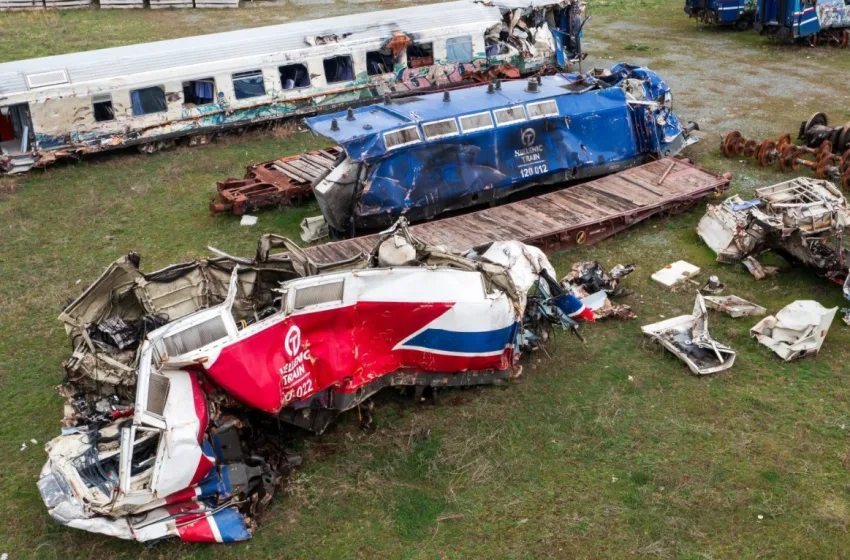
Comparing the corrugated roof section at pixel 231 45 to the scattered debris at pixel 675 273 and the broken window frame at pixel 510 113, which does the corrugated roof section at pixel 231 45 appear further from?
the scattered debris at pixel 675 273

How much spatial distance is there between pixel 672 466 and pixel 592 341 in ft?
9.16

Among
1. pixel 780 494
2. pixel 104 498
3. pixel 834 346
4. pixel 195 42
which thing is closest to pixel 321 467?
pixel 104 498

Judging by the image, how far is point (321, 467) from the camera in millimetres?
9320

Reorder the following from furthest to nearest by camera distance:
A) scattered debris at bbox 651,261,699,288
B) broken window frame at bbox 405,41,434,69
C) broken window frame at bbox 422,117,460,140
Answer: broken window frame at bbox 405,41,434,69, broken window frame at bbox 422,117,460,140, scattered debris at bbox 651,261,699,288

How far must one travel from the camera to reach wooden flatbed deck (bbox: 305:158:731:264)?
44.8 feet

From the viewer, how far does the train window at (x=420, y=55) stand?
70.9 ft

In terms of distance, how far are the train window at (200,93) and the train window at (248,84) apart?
0.60 meters

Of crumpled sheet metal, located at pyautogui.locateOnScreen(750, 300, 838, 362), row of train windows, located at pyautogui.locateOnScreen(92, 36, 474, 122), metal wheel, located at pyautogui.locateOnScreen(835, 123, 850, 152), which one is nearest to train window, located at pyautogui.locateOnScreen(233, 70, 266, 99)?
row of train windows, located at pyautogui.locateOnScreen(92, 36, 474, 122)

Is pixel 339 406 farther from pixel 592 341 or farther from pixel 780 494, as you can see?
pixel 780 494

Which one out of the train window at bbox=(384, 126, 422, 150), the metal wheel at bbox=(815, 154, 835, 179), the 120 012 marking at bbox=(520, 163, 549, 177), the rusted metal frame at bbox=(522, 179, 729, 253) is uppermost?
the train window at bbox=(384, 126, 422, 150)

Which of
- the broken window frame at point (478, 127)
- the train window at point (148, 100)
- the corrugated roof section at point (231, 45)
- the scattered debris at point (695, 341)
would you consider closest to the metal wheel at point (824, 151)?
the scattered debris at point (695, 341)

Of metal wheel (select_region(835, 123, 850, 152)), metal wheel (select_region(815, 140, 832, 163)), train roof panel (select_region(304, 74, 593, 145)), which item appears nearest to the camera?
train roof panel (select_region(304, 74, 593, 145))

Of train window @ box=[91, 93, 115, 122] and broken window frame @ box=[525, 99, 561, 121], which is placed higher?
train window @ box=[91, 93, 115, 122]

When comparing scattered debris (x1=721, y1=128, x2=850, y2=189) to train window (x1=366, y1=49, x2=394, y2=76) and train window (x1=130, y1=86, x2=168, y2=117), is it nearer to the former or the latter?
train window (x1=366, y1=49, x2=394, y2=76)
